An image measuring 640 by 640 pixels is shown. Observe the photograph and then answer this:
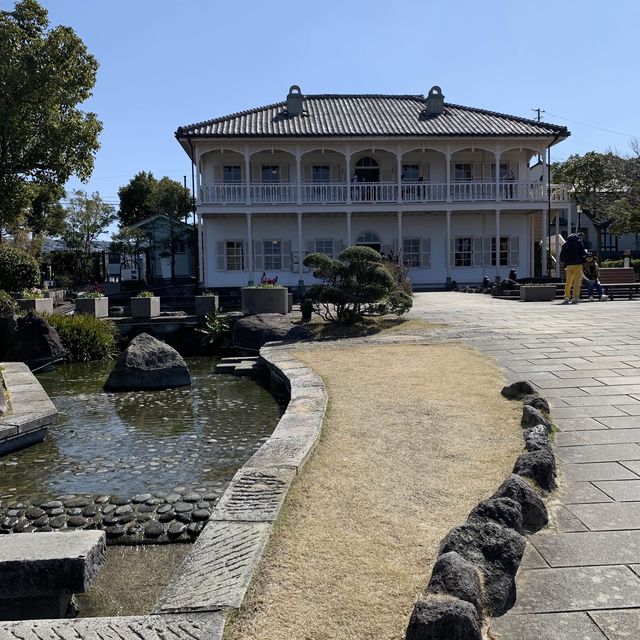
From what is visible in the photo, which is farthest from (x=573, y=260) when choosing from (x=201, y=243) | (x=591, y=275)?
(x=201, y=243)

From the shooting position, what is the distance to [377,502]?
4.05 m

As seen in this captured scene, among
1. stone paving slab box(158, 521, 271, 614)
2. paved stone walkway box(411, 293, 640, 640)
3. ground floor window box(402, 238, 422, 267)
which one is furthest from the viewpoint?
ground floor window box(402, 238, 422, 267)

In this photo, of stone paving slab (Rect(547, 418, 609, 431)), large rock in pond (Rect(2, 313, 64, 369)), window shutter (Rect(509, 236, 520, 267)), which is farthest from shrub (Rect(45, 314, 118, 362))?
window shutter (Rect(509, 236, 520, 267))

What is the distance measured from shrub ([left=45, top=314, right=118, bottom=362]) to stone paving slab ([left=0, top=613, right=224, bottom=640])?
12832 mm

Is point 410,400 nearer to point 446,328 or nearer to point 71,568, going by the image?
point 71,568

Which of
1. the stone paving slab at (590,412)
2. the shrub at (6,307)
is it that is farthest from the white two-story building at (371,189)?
the stone paving slab at (590,412)

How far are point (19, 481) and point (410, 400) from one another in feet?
13.2

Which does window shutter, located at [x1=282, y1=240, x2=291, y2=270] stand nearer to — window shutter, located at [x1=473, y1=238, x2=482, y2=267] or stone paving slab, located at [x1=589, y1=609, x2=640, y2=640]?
window shutter, located at [x1=473, y1=238, x2=482, y2=267]

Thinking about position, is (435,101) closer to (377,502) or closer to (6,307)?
(6,307)

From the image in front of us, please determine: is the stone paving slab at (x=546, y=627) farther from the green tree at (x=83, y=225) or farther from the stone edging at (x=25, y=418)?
the green tree at (x=83, y=225)

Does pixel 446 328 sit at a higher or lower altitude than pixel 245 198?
lower

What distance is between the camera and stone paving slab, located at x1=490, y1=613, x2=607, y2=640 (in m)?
2.62

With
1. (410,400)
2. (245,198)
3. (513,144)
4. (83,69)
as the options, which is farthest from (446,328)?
(513,144)

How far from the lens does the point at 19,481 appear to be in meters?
6.25
